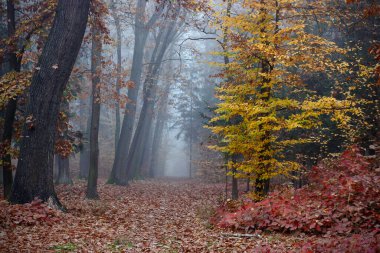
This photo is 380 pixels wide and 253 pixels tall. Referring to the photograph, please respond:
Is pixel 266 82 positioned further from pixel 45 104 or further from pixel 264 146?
pixel 45 104

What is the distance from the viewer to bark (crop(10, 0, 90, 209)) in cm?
1004

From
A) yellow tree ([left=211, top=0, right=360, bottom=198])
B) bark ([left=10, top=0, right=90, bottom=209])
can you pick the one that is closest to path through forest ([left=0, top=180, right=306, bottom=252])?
bark ([left=10, top=0, right=90, bottom=209])

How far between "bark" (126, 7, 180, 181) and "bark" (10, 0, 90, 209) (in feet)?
38.3

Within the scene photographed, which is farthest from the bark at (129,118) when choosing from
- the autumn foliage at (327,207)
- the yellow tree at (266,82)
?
the autumn foliage at (327,207)

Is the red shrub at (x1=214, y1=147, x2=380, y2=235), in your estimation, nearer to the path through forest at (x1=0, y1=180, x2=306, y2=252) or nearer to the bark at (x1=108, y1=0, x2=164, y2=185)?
the path through forest at (x1=0, y1=180, x2=306, y2=252)

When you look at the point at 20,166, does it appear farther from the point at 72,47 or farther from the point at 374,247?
the point at 374,247

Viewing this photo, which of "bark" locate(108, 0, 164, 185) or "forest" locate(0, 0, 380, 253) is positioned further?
"bark" locate(108, 0, 164, 185)

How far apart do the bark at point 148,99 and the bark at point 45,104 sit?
1167cm

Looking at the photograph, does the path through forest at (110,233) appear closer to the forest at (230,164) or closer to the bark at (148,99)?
the forest at (230,164)

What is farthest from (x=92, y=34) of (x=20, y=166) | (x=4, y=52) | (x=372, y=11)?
(x=372, y=11)

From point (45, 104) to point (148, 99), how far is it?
13.2 m

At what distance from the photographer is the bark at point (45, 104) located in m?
10.0

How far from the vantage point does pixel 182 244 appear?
8.41m

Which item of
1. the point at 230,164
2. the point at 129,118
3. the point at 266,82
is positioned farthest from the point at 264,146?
the point at 129,118
